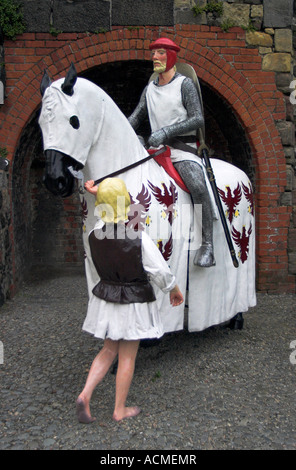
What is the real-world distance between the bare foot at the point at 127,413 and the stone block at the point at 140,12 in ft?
14.8

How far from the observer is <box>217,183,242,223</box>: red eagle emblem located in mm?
3744

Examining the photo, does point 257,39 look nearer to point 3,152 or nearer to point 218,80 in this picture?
point 218,80

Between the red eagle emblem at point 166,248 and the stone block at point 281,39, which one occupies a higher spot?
the stone block at point 281,39

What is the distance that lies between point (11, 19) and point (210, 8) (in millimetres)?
2439

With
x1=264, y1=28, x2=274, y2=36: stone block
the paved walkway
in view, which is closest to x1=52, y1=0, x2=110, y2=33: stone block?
x1=264, y1=28, x2=274, y2=36: stone block

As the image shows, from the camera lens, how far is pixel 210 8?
5328 mm

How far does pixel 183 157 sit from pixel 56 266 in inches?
172

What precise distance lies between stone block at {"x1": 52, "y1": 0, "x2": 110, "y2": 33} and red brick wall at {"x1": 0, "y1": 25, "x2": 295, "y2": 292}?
108 mm

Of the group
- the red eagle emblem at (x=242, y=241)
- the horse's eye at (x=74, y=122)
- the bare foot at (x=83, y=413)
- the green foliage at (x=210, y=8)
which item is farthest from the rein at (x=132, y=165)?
the green foliage at (x=210, y=8)

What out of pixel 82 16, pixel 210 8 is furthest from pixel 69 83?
pixel 210 8

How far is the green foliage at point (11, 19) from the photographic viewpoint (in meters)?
5.05

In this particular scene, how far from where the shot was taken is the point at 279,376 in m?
3.27

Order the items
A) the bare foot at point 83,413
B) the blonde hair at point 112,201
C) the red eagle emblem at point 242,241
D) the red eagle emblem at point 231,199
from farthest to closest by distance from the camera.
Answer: the red eagle emblem at point 242,241 → the red eagle emblem at point 231,199 → the bare foot at point 83,413 → the blonde hair at point 112,201

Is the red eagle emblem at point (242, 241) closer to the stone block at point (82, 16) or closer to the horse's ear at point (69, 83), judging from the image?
the horse's ear at point (69, 83)
